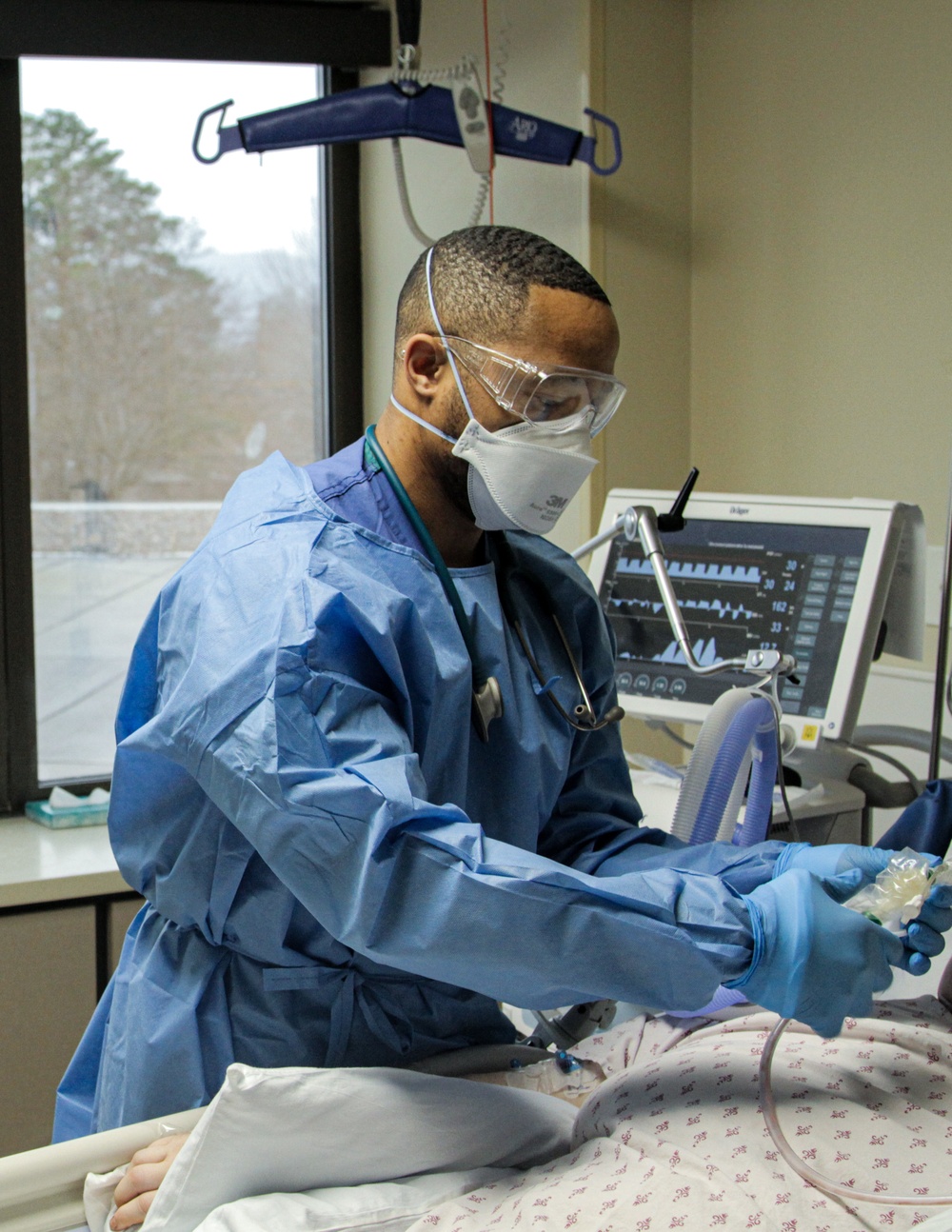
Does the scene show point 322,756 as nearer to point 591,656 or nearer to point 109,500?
point 591,656

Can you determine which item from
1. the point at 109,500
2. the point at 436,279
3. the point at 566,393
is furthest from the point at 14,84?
the point at 566,393

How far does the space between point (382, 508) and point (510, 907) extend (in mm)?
435

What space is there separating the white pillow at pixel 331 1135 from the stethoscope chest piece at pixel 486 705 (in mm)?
318

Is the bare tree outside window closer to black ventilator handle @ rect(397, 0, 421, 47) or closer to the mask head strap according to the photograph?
black ventilator handle @ rect(397, 0, 421, 47)

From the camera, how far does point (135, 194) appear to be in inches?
98.6

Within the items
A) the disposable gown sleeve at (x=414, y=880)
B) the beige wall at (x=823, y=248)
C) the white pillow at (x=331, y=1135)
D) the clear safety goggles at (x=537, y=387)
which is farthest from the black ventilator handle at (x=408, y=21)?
the white pillow at (x=331, y=1135)

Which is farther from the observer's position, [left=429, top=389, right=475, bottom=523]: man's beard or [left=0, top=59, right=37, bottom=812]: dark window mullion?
[left=0, top=59, right=37, bottom=812]: dark window mullion

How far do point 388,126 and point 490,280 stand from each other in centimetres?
→ 123

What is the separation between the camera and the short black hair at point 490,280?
1148mm

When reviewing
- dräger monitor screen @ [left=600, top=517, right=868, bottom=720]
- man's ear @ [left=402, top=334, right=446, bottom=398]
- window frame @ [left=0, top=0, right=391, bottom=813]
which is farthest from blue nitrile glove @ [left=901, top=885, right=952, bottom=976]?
window frame @ [left=0, top=0, right=391, bottom=813]

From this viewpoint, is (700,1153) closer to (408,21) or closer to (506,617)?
(506,617)

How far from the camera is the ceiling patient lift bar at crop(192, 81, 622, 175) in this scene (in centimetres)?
222

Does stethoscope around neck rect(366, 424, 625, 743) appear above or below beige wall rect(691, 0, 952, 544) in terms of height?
below

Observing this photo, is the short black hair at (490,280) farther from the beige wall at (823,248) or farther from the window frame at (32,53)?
the window frame at (32,53)
